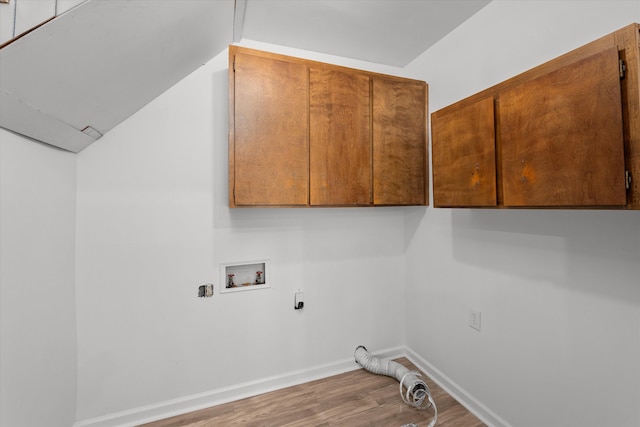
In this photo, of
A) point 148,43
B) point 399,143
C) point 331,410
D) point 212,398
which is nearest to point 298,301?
point 331,410

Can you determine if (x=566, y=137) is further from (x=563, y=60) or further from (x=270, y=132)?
(x=270, y=132)

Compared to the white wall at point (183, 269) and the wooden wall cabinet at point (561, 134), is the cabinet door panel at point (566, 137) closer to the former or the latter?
the wooden wall cabinet at point (561, 134)

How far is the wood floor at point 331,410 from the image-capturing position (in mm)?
1528

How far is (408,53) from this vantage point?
2014 mm

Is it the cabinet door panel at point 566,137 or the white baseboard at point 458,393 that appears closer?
the cabinet door panel at point 566,137

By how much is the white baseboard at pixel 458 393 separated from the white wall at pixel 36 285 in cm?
226

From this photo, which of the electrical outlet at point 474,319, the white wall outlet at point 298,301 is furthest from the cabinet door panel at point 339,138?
the electrical outlet at point 474,319

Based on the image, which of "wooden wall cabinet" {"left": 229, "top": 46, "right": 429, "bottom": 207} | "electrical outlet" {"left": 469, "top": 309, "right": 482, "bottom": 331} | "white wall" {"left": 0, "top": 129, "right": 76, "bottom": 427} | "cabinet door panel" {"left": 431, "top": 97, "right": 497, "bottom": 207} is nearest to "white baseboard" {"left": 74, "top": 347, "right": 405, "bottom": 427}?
"white wall" {"left": 0, "top": 129, "right": 76, "bottom": 427}

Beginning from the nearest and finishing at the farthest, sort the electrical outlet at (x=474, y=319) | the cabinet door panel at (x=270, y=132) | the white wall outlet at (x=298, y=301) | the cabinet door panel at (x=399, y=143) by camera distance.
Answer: the cabinet door panel at (x=270, y=132) < the electrical outlet at (x=474, y=319) < the cabinet door panel at (x=399, y=143) < the white wall outlet at (x=298, y=301)

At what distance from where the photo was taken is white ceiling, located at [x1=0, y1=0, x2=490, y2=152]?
0.80 meters

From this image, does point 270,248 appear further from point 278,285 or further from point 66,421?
point 66,421

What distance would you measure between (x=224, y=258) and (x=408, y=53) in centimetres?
210

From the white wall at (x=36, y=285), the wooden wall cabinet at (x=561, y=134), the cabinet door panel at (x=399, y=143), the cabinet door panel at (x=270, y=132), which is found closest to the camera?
the wooden wall cabinet at (x=561, y=134)

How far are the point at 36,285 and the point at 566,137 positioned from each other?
2263 mm
